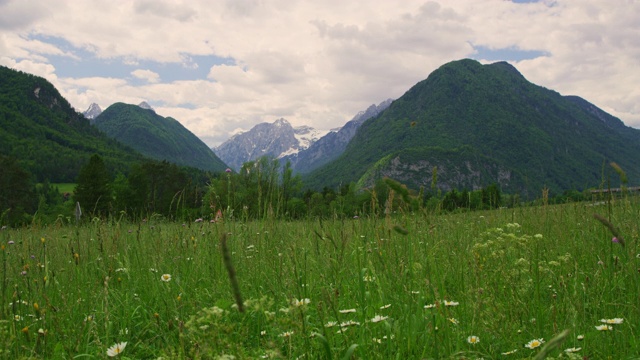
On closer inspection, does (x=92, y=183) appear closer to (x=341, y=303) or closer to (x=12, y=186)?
(x=12, y=186)

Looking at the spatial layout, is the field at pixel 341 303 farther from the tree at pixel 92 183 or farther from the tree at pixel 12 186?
the tree at pixel 12 186

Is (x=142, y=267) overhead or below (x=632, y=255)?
below

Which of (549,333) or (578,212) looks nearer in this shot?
(549,333)

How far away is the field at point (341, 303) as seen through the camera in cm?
226

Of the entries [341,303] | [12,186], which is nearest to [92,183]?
[12,186]

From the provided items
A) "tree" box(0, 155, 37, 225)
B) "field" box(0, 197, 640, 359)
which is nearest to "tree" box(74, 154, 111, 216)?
"tree" box(0, 155, 37, 225)

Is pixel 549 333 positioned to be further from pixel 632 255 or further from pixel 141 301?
pixel 141 301

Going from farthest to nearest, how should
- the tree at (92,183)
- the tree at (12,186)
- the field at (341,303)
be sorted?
1. the tree at (92,183)
2. the tree at (12,186)
3. the field at (341,303)

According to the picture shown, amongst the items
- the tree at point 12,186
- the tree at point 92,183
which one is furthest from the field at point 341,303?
the tree at point 12,186

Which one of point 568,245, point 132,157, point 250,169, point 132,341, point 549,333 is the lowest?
point 132,341

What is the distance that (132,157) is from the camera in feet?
646

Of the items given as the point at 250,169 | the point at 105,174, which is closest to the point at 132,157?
the point at 105,174

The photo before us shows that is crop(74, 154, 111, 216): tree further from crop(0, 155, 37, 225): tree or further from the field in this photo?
the field

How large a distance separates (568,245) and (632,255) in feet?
5.71
